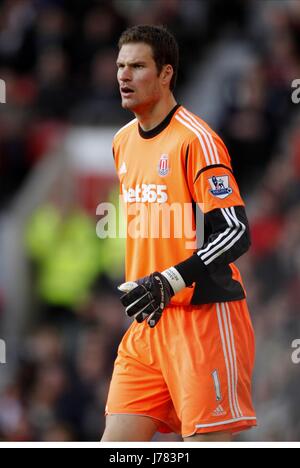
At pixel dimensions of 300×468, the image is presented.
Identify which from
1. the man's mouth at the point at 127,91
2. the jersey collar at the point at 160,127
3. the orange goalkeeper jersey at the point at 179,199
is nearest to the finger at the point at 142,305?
the orange goalkeeper jersey at the point at 179,199

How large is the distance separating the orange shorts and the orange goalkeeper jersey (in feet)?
0.37

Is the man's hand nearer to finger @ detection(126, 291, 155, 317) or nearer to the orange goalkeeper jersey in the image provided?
finger @ detection(126, 291, 155, 317)

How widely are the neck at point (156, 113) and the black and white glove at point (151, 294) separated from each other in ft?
2.78

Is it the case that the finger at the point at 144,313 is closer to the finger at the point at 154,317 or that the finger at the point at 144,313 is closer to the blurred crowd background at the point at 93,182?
the finger at the point at 154,317

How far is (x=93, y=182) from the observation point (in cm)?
1356

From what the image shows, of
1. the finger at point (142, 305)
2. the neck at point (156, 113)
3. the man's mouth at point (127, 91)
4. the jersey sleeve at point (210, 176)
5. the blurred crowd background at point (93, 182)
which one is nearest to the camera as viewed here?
the finger at point (142, 305)

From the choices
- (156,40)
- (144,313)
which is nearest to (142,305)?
(144,313)

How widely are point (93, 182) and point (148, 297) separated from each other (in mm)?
7429

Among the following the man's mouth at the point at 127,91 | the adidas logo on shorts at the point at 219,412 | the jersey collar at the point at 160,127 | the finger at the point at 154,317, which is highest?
the man's mouth at the point at 127,91

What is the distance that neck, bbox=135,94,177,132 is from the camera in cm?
664

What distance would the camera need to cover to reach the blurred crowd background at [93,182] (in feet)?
36.8

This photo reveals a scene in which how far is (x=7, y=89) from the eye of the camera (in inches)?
601

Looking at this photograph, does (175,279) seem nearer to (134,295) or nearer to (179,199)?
A: (134,295)
